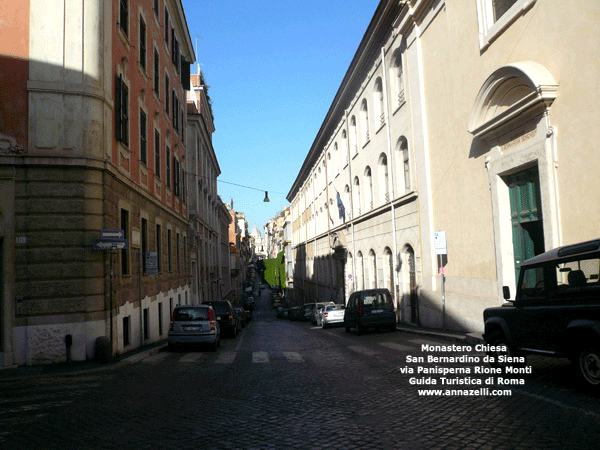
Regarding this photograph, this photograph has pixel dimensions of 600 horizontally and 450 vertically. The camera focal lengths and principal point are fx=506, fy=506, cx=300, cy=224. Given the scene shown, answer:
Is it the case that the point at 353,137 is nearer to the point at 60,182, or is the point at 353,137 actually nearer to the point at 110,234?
the point at 110,234

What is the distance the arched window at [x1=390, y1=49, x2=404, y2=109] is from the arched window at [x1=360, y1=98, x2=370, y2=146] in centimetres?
503

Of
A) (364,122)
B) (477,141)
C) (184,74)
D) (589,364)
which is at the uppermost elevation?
(184,74)

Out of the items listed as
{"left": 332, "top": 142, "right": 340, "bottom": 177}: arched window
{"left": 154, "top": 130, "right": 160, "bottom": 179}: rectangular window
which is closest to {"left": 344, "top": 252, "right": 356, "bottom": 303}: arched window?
{"left": 332, "top": 142, "right": 340, "bottom": 177}: arched window

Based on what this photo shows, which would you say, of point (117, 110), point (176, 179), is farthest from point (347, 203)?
point (117, 110)

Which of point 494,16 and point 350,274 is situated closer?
point 494,16

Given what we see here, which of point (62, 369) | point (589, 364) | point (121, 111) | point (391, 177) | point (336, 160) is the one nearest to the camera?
point (589, 364)

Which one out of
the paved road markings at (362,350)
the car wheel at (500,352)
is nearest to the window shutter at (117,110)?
the paved road markings at (362,350)

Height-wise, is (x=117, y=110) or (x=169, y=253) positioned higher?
(x=117, y=110)

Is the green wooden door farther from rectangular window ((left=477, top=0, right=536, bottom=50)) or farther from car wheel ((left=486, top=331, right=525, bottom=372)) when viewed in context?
car wheel ((left=486, top=331, right=525, bottom=372))

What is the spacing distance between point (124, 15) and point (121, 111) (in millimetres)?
3762

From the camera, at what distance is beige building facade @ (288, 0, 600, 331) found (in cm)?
1109

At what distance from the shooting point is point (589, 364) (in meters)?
6.76

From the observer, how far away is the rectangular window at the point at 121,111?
15.1 meters

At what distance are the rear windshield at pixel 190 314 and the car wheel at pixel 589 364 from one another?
1164cm
